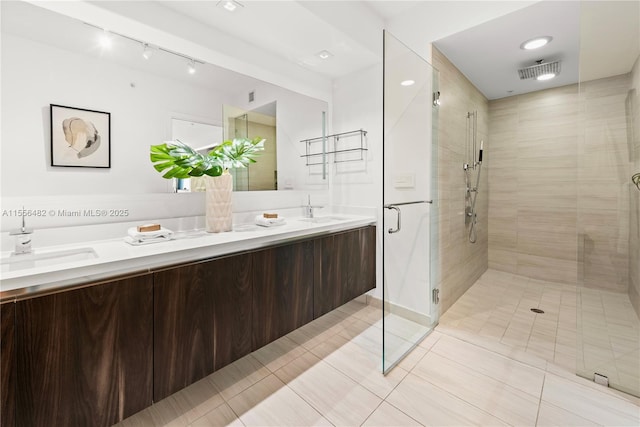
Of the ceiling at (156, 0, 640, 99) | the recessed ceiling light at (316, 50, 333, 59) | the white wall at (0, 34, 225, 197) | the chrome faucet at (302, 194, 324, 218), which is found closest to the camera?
the white wall at (0, 34, 225, 197)

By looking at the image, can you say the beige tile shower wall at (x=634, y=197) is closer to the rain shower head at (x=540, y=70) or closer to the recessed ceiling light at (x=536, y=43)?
the recessed ceiling light at (x=536, y=43)

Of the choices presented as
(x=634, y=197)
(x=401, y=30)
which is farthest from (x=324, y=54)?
(x=634, y=197)

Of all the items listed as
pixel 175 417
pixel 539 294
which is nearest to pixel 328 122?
pixel 175 417

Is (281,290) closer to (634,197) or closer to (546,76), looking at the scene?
(634,197)

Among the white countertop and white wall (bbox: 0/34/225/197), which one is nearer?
the white countertop

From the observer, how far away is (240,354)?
1511 mm

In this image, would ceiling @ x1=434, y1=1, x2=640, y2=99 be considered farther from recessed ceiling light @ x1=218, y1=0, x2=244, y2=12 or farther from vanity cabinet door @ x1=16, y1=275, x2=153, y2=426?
vanity cabinet door @ x1=16, y1=275, x2=153, y2=426

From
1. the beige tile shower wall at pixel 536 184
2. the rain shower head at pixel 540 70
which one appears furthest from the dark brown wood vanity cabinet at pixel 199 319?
the rain shower head at pixel 540 70

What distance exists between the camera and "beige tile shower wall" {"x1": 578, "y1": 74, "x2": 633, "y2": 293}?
1.55m

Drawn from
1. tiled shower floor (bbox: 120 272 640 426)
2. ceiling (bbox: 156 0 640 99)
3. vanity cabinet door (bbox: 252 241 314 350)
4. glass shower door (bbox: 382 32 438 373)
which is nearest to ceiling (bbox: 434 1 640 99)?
ceiling (bbox: 156 0 640 99)

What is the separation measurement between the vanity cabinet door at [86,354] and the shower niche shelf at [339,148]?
1930 millimetres

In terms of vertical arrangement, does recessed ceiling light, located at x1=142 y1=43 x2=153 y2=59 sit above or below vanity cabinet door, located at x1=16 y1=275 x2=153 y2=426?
above

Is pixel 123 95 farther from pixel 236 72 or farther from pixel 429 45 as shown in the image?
pixel 429 45

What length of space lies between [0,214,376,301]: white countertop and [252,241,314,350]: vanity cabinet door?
95mm
